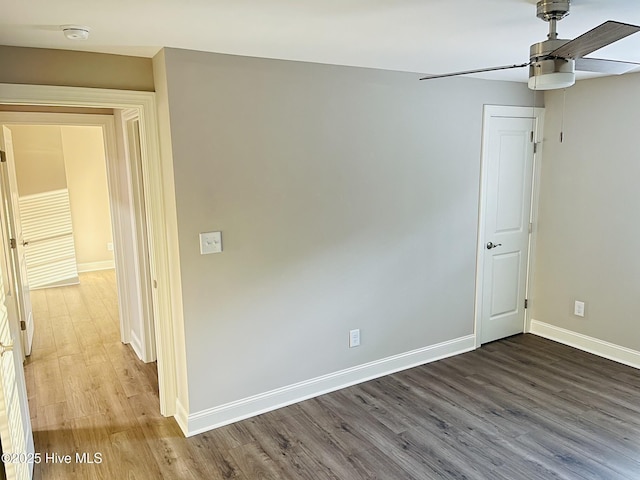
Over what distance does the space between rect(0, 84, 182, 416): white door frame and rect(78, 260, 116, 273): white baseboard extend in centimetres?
511

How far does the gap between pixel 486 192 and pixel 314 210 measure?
5.57 feet

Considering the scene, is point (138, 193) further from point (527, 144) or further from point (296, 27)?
point (527, 144)

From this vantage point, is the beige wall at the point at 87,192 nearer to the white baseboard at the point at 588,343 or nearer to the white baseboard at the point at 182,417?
the white baseboard at the point at 182,417

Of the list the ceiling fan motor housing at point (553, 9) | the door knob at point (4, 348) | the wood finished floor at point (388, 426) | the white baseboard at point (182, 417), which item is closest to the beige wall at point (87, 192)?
the wood finished floor at point (388, 426)

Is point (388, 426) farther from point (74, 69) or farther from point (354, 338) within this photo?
point (74, 69)

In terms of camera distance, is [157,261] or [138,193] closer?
[157,261]

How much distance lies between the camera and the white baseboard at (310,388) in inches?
117

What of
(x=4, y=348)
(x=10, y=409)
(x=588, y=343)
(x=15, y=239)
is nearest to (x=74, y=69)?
(x=4, y=348)

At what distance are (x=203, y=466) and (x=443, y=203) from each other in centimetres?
256

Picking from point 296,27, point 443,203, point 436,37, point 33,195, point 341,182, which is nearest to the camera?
point 296,27

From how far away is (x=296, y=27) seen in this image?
2.20 m

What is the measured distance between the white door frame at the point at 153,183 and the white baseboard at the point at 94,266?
16.8 ft

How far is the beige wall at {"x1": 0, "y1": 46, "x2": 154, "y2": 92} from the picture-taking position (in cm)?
243

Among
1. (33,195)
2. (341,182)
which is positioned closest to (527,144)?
(341,182)
